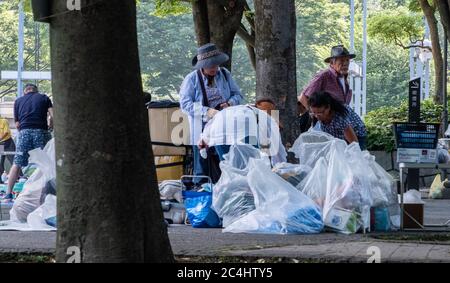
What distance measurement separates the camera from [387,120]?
945 inches

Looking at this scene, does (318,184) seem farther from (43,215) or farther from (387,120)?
(387,120)

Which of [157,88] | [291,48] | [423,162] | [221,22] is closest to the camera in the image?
[423,162]

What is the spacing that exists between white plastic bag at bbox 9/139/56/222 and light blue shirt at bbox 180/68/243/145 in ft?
5.94

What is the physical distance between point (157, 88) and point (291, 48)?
58056mm

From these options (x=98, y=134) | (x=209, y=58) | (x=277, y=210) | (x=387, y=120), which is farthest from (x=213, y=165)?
(x=387, y=120)

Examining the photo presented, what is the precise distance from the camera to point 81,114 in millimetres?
6266

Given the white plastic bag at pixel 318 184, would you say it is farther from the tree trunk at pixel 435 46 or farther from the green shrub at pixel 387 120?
the tree trunk at pixel 435 46

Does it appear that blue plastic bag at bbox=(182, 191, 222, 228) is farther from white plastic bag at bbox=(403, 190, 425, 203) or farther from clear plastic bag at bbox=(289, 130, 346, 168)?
white plastic bag at bbox=(403, 190, 425, 203)

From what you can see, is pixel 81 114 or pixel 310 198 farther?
pixel 310 198

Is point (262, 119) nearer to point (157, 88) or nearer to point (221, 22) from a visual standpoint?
point (221, 22)

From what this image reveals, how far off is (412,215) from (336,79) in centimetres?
257

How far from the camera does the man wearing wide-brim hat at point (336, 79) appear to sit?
13.0 m
